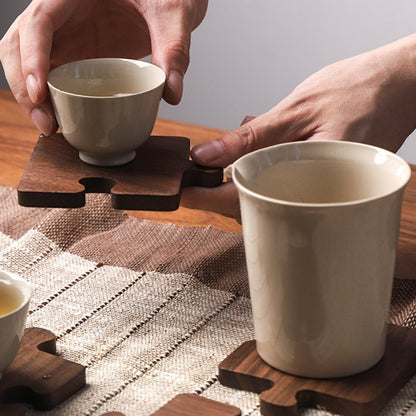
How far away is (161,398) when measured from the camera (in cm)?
71

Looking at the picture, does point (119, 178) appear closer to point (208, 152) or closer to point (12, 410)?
point (208, 152)

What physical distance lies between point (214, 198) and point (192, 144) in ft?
1.09

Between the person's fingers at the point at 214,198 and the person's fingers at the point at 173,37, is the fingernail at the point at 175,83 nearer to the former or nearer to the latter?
the person's fingers at the point at 173,37

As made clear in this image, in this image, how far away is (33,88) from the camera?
37.9 inches

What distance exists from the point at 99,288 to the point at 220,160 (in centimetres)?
21

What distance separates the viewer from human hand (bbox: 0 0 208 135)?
1.01m

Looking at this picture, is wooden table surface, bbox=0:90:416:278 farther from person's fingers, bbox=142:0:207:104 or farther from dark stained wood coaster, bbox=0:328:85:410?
dark stained wood coaster, bbox=0:328:85:410

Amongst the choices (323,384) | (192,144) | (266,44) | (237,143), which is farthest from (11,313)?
(266,44)

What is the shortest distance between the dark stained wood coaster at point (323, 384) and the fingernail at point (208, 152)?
28 cm

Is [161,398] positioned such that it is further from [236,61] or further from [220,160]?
[236,61]

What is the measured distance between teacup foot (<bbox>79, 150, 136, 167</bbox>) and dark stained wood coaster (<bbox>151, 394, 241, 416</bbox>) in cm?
35

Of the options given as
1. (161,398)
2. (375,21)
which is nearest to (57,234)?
(161,398)

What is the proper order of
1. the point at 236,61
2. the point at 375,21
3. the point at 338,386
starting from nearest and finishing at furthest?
the point at 338,386, the point at 375,21, the point at 236,61

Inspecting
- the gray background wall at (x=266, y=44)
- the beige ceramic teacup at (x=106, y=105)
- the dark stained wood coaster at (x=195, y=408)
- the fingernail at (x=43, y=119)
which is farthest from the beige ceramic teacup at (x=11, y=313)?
the gray background wall at (x=266, y=44)
